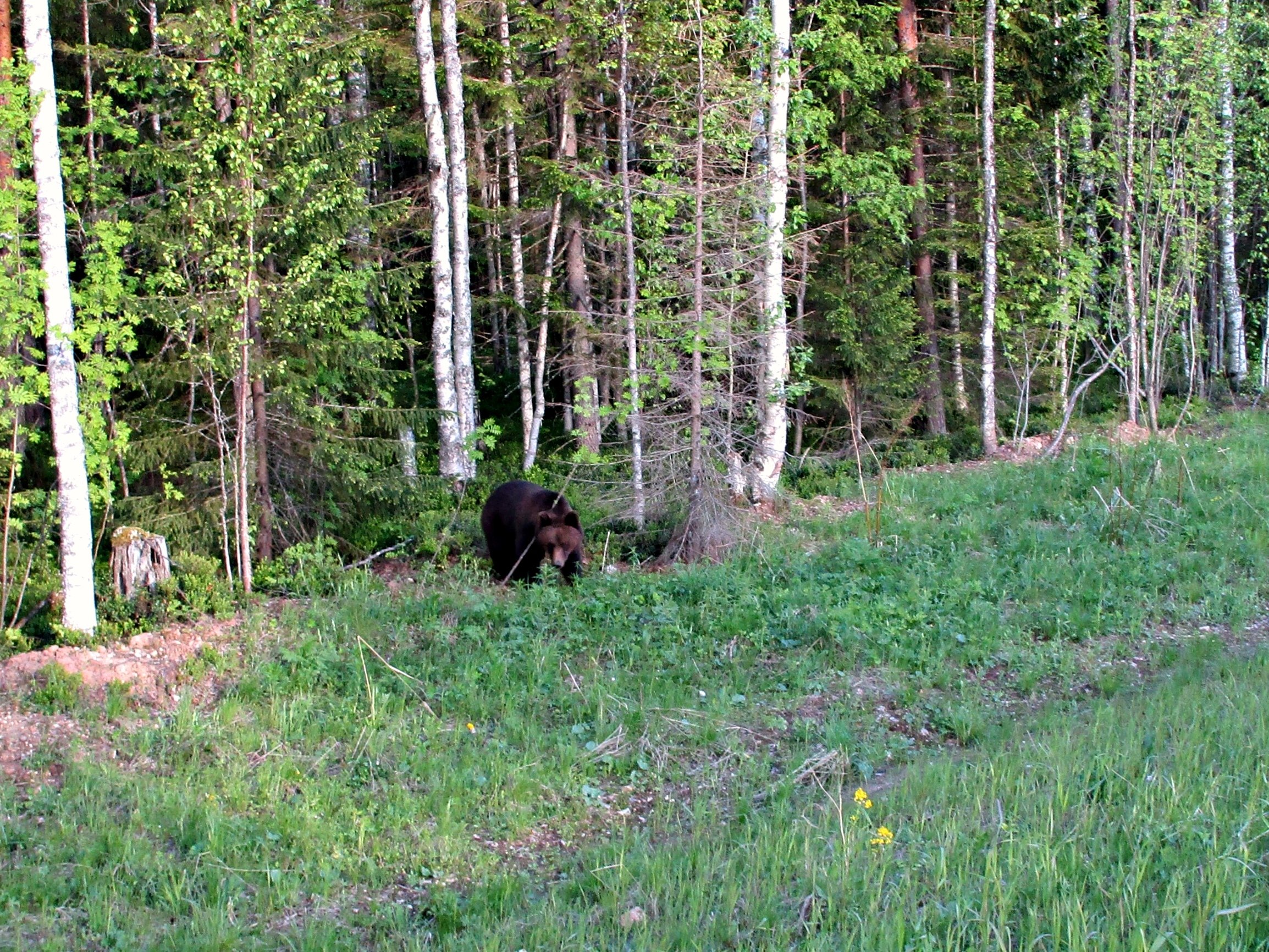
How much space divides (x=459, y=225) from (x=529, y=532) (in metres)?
8.81

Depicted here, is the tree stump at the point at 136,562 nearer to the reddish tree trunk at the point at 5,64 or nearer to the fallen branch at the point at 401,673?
the fallen branch at the point at 401,673

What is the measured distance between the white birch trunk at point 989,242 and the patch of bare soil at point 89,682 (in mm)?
15734

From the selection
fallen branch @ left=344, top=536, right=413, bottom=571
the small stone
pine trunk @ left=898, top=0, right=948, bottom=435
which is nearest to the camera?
the small stone

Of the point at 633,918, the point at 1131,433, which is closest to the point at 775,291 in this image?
the point at 1131,433

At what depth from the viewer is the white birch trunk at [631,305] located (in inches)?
539

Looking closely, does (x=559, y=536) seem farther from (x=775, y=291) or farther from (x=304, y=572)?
(x=775, y=291)

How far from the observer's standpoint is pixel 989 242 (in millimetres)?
20859

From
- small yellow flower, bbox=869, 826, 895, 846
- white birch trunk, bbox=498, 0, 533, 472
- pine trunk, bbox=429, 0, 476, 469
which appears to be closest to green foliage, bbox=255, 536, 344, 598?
pine trunk, bbox=429, 0, 476, 469

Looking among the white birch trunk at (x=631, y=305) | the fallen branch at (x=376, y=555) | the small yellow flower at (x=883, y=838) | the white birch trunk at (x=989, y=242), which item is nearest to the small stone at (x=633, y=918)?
the small yellow flower at (x=883, y=838)

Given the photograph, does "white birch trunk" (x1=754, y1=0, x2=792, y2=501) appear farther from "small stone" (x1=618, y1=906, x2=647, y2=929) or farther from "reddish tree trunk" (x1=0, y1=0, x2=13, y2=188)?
"small stone" (x1=618, y1=906, x2=647, y2=929)

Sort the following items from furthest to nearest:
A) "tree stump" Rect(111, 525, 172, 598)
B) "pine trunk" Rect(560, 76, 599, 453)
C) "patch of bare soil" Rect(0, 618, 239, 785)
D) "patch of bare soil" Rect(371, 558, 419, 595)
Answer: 1. "pine trunk" Rect(560, 76, 599, 453)
2. "patch of bare soil" Rect(371, 558, 419, 595)
3. "tree stump" Rect(111, 525, 172, 598)
4. "patch of bare soil" Rect(0, 618, 239, 785)

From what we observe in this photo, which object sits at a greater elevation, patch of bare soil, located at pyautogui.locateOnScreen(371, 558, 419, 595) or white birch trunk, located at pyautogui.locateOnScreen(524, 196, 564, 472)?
white birch trunk, located at pyautogui.locateOnScreen(524, 196, 564, 472)

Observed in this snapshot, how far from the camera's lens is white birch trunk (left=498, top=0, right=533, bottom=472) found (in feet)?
70.0

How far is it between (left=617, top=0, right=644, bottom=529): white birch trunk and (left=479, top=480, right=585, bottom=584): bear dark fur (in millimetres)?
1432
